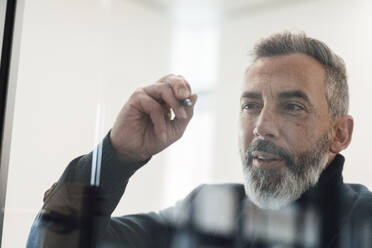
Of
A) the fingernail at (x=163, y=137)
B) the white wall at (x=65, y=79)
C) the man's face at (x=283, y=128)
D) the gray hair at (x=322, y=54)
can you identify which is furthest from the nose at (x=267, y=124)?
the white wall at (x=65, y=79)

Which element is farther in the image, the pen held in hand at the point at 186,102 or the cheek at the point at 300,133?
the pen held in hand at the point at 186,102

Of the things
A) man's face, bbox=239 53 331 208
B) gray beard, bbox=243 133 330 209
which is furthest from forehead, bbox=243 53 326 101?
gray beard, bbox=243 133 330 209

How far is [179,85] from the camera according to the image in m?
1.06

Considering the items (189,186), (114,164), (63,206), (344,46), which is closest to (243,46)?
(344,46)

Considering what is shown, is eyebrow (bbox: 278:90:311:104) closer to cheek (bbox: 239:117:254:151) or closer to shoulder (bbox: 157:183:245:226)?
cheek (bbox: 239:117:254:151)

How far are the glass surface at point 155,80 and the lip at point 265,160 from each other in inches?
Result: 1.5

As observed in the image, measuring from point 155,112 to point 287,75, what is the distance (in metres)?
0.35

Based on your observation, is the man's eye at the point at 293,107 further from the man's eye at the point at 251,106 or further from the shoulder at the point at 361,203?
the shoulder at the point at 361,203

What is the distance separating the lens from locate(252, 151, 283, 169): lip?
3.03ft

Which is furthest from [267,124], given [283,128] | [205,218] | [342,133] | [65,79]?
[65,79]

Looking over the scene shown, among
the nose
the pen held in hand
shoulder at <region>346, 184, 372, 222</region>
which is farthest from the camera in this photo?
the pen held in hand

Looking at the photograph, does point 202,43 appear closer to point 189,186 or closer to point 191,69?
point 191,69

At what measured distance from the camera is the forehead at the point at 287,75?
0.89 m

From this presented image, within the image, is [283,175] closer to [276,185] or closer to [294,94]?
[276,185]
